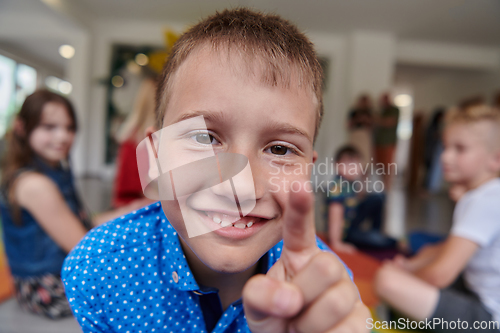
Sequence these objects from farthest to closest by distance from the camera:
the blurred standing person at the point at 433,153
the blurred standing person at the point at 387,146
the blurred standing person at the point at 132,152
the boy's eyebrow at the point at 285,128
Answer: the blurred standing person at the point at 433,153
the blurred standing person at the point at 132,152
the blurred standing person at the point at 387,146
the boy's eyebrow at the point at 285,128

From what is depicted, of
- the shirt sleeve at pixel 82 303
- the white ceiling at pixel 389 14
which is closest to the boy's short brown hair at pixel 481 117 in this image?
the shirt sleeve at pixel 82 303

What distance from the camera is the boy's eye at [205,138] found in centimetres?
30

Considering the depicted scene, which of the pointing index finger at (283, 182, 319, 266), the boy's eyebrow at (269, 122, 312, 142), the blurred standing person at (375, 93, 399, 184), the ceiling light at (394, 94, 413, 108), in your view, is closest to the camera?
the pointing index finger at (283, 182, 319, 266)

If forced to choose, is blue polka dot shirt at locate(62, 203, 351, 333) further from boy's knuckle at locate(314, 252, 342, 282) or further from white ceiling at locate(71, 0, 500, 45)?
white ceiling at locate(71, 0, 500, 45)

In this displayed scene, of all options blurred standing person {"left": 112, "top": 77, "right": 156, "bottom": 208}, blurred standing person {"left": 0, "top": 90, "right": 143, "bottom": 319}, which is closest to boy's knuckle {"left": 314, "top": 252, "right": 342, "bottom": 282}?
blurred standing person {"left": 0, "top": 90, "right": 143, "bottom": 319}

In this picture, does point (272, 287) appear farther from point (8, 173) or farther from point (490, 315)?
point (8, 173)

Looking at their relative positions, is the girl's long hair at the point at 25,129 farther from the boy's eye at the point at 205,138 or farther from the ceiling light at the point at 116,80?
the ceiling light at the point at 116,80

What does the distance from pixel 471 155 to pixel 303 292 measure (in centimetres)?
89

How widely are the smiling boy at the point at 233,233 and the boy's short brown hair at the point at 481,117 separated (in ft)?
2.58

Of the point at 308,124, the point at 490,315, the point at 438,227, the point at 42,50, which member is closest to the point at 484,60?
the point at 438,227

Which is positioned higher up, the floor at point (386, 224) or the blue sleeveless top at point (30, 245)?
the blue sleeveless top at point (30, 245)

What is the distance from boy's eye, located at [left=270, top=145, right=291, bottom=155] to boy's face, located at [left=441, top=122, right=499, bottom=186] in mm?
786

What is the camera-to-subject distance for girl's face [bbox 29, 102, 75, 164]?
3.04 feet

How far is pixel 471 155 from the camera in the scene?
851 mm
